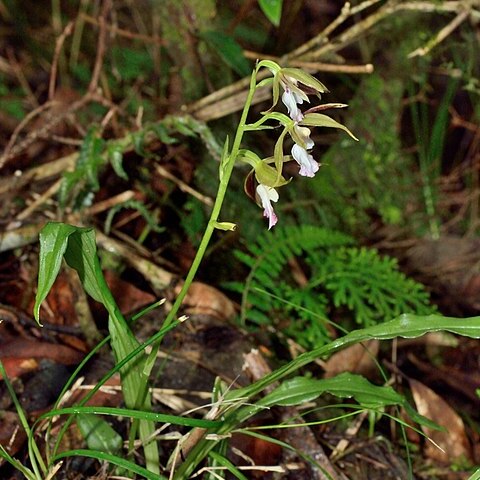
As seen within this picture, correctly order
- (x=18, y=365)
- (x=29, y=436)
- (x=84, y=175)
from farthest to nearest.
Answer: (x=84, y=175)
(x=18, y=365)
(x=29, y=436)

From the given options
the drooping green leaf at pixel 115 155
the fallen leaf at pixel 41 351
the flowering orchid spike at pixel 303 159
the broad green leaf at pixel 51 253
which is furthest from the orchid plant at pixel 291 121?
the drooping green leaf at pixel 115 155

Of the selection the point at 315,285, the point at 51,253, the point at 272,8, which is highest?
Result: the point at 272,8

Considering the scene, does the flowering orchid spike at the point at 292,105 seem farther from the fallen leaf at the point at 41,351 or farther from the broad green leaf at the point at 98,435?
the fallen leaf at the point at 41,351

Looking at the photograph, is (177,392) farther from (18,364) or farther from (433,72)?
(433,72)

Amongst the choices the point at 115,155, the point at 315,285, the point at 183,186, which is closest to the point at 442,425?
the point at 315,285

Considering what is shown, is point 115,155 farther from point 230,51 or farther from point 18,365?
point 18,365

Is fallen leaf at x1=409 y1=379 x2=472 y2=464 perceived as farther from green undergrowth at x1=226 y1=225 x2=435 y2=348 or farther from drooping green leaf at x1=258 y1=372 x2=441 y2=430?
drooping green leaf at x1=258 y1=372 x2=441 y2=430

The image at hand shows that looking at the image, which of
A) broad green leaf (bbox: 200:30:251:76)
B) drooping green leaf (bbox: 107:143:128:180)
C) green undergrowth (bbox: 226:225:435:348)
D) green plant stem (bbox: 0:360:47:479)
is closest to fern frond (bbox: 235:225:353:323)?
green undergrowth (bbox: 226:225:435:348)
